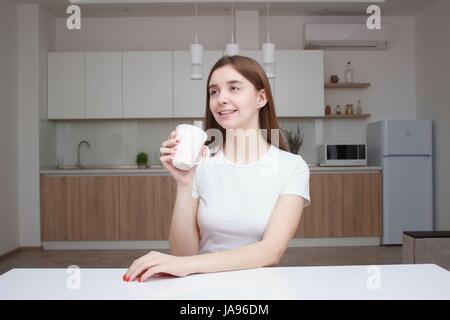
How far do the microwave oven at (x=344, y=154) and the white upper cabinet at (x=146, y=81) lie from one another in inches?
70.8

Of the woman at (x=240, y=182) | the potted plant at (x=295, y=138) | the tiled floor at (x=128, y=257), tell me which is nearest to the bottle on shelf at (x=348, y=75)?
the potted plant at (x=295, y=138)

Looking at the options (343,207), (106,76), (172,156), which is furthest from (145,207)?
(172,156)

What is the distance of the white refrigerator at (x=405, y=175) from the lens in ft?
16.3

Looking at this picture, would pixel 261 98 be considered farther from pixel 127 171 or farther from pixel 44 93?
pixel 44 93

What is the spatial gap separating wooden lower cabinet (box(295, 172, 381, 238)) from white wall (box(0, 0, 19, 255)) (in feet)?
9.85

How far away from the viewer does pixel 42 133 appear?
505 cm

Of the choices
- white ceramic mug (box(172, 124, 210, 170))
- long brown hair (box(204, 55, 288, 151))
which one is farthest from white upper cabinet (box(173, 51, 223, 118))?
white ceramic mug (box(172, 124, 210, 170))

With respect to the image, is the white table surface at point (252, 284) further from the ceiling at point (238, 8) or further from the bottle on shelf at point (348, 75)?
the bottle on shelf at point (348, 75)

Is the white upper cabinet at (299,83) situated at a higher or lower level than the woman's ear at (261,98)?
higher

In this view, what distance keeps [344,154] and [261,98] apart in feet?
13.1

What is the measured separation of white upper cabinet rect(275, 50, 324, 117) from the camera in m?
5.15
